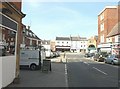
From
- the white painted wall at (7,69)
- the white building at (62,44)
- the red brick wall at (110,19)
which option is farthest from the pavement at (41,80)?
the white building at (62,44)

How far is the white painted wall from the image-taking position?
1466 cm

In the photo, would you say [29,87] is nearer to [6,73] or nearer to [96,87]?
[6,73]

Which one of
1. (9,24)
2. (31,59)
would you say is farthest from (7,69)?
(31,59)

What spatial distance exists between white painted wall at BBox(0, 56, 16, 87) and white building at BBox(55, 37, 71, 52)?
144718 millimetres

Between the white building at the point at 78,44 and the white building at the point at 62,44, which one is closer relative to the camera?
the white building at the point at 62,44

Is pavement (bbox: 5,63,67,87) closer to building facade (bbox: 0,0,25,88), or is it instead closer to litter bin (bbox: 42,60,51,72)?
building facade (bbox: 0,0,25,88)

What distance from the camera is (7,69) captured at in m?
15.6

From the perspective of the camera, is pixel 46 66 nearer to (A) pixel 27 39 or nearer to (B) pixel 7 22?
(B) pixel 7 22

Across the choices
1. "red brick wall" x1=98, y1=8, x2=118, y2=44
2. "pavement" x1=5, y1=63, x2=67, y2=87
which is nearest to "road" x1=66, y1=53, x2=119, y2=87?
"pavement" x1=5, y1=63, x2=67, y2=87

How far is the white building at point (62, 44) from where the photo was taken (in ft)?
537

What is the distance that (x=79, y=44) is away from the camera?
17162 centimetres

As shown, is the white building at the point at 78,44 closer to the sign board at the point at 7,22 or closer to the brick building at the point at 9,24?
the brick building at the point at 9,24

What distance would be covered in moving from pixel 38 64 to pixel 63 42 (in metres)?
137

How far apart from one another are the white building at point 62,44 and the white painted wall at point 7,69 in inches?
5698
